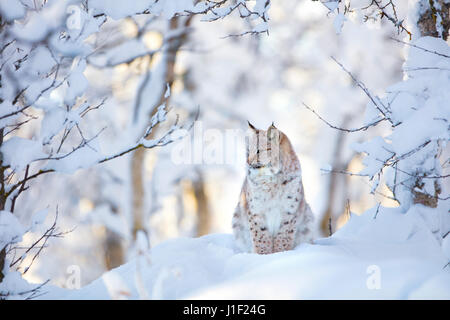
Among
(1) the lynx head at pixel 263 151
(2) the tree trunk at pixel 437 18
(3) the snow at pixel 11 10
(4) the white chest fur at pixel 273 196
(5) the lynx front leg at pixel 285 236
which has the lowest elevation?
(5) the lynx front leg at pixel 285 236

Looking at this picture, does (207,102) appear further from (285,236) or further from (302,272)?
(302,272)

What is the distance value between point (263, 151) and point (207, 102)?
873 centimetres

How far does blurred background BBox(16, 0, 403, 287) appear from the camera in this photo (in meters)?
9.71

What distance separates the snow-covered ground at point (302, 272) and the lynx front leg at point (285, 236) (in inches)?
10.9

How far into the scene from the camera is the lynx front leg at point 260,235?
12.7 feet

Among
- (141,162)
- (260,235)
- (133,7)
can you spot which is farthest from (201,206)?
(133,7)

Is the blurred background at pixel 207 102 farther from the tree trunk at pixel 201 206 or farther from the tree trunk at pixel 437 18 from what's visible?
the tree trunk at pixel 437 18

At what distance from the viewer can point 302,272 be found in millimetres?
2467

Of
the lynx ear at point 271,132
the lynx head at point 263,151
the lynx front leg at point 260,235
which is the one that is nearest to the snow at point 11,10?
the lynx head at point 263,151

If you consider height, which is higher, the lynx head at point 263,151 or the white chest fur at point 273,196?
the lynx head at point 263,151

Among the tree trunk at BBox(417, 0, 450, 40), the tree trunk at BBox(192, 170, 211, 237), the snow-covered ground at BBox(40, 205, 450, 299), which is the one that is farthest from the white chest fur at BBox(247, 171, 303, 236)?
the tree trunk at BBox(192, 170, 211, 237)

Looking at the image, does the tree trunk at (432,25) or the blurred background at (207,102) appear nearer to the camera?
the tree trunk at (432,25)

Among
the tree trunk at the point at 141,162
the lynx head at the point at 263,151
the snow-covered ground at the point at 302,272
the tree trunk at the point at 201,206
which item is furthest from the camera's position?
the tree trunk at the point at 201,206
